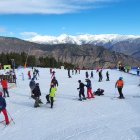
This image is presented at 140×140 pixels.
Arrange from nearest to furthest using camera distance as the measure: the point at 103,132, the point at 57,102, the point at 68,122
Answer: the point at 103,132 < the point at 68,122 < the point at 57,102

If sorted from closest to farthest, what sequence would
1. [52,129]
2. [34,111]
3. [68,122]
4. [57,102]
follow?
[52,129] < [68,122] < [34,111] < [57,102]

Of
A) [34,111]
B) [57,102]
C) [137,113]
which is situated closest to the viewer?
[137,113]

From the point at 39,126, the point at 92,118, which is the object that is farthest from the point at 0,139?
the point at 92,118

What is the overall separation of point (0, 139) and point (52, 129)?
7.96ft

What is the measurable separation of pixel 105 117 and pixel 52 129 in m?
3.24

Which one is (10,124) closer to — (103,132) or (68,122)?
(68,122)

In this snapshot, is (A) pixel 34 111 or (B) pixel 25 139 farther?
(A) pixel 34 111

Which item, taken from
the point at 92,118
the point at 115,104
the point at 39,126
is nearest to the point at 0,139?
the point at 39,126

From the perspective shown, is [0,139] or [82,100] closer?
[0,139]

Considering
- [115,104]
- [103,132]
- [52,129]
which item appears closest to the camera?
[103,132]

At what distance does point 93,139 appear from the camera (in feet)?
42.9

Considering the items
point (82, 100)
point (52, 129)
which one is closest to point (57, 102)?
point (82, 100)

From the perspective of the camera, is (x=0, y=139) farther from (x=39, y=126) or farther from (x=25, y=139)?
(x=39, y=126)

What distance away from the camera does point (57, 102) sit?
23812 mm
